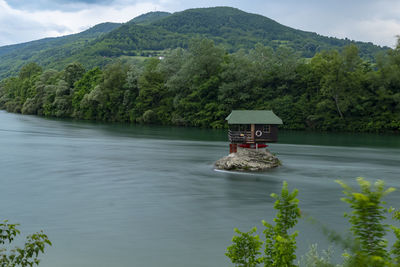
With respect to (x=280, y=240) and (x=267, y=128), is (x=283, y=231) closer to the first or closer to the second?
(x=280, y=240)

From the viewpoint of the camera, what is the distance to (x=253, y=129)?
32.9 meters

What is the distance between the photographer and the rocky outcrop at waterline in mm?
32062

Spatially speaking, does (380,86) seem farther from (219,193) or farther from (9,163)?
(9,163)

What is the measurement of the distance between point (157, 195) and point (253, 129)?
36.8 ft

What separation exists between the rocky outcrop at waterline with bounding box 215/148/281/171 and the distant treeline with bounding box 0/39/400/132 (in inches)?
1501

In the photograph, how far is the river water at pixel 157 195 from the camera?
16453 millimetres

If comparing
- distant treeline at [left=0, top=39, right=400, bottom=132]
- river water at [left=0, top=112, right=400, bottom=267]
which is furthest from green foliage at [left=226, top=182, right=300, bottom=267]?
distant treeline at [left=0, top=39, right=400, bottom=132]

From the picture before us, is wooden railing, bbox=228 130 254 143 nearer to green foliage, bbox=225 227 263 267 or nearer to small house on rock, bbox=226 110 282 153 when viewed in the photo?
small house on rock, bbox=226 110 282 153

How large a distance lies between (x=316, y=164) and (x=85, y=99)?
70.5 metres

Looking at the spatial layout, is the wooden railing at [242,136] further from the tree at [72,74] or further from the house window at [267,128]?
the tree at [72,74]

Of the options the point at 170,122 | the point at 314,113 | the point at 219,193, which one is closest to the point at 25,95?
the point at 170,122

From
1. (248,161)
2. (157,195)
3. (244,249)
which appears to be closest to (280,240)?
(244,249)

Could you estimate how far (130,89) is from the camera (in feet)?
295

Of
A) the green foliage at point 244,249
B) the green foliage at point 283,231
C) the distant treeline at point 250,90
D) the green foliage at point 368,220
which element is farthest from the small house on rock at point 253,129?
the distant treeline at point 250,90
